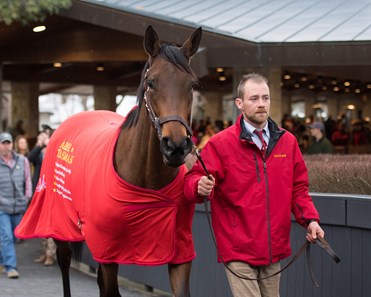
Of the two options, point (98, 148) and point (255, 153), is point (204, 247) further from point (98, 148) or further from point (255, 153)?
point (255, 153)

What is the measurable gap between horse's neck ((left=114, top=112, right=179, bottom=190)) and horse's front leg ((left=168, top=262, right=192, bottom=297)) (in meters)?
0.62

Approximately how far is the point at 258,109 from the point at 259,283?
1.10m

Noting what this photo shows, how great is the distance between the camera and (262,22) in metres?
17.1

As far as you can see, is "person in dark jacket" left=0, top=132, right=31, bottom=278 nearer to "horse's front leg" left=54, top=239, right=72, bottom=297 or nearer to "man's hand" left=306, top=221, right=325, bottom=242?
"horse's front leg" left=54, top=239, right=72, bottom=297

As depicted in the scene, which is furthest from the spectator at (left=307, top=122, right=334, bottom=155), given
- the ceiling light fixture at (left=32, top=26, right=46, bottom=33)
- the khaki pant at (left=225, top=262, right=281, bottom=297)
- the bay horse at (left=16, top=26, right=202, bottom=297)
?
the khaki pant at (left=225, top=262, right=281, bottom=297)

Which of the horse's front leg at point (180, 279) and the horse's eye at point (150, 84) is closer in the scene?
the horse's eye at point (150, 84)

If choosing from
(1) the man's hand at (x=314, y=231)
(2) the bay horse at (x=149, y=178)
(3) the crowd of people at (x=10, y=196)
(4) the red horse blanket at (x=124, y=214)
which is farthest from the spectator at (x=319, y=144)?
(1) the man's hand at (x=314, y=231)

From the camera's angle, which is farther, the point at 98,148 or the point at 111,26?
the point at 111,26

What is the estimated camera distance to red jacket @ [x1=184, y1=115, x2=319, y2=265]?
5.27 meters

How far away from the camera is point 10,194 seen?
11422mm

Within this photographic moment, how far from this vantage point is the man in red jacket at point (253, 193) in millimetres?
5266

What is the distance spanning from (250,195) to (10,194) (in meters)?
6.73

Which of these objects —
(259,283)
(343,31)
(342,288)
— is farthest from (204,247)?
(343,31)

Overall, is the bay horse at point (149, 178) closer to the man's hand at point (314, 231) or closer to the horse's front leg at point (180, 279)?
the horse's front leg at point (180, 279)
